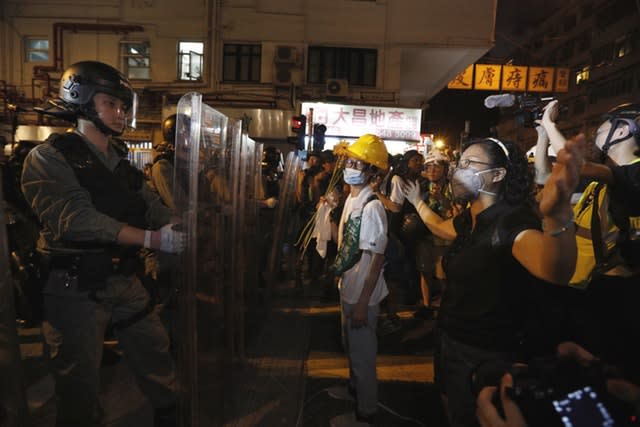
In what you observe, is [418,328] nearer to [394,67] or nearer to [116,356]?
[116,356]

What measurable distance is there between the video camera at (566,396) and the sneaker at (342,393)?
2.71 meters

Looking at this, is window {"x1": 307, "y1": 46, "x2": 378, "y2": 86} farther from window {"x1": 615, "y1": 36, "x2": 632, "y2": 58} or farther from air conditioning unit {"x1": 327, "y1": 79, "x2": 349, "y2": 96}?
window {"x1": 615, "y1": 36, "x2": 632, "y2": 58}

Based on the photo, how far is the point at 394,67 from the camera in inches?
632

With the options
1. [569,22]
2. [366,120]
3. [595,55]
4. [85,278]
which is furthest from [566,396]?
[569,22]

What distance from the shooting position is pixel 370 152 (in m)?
3.58

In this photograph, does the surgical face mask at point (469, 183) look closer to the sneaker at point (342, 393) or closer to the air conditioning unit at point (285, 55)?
the sneaker at point (342, 393)

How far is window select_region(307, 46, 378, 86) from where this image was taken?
1623 centimetres

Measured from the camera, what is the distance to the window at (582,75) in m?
38.6

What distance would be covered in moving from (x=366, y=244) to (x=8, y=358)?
2.13m

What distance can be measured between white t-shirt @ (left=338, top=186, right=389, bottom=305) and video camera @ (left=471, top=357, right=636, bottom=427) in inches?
73.0

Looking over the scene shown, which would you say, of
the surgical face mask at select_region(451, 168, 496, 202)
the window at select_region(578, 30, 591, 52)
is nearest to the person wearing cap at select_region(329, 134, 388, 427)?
the surgical face mask at select_region(451, 168, 496, 202)

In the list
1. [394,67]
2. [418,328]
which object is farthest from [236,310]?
[394,67]

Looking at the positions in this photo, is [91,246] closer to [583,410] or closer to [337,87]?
[583,410]

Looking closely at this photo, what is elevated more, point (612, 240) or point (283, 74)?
point (283, 74)
